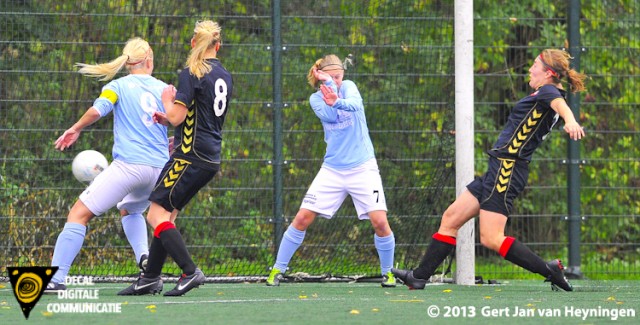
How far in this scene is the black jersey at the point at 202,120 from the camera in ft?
29.3

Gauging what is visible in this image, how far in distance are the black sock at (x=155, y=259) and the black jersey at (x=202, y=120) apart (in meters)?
0.66

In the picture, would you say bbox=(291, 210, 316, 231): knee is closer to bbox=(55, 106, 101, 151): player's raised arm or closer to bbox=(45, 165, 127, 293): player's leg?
bbox=(45, 165, 127, 293): player's leg

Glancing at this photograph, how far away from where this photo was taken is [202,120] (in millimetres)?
8984

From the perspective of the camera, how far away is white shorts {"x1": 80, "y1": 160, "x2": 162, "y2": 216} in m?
9.30

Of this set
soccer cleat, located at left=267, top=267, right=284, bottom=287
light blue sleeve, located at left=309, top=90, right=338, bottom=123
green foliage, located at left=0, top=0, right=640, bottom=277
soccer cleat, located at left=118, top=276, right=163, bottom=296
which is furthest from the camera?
green foliage, located at left=0, top=0, right=640, bottom=277

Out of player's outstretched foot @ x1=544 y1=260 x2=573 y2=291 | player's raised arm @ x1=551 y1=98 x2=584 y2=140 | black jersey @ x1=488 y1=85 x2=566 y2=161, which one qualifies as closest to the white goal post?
black jersey @ x1=488 y1=85 x2=566 y2=161

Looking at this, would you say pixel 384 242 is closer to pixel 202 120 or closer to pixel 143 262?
pixel 143 262

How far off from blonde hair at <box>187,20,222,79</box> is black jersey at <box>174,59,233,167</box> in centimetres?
4

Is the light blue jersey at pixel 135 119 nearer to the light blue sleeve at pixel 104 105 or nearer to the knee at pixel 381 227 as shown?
the light blue sleeve at pixel 104 105

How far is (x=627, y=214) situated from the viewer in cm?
1302

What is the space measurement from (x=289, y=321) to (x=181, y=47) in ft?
17.9

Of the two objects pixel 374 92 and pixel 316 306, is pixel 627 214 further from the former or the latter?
pixel 316 306

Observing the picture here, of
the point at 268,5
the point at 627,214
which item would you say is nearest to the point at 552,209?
the point at 627,214

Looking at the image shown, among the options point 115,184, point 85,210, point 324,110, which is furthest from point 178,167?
point 324,110
